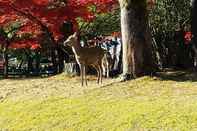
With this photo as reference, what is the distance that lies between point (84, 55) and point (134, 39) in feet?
8.70

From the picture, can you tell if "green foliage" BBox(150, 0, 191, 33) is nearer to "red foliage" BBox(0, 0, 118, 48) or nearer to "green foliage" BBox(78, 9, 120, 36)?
"green foliage" BBox(78, 9, 120, 36)

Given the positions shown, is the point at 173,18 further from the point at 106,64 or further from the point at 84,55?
the point at 84,55

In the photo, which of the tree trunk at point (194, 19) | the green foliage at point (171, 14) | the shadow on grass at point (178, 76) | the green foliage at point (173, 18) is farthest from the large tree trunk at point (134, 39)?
the green foliage at point (171, 14)

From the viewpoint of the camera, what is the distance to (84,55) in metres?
19.8

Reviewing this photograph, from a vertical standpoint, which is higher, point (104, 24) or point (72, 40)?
point (104, 24)

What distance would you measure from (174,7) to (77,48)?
11.2 meters

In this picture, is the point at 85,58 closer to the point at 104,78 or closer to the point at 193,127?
the point at 104,78

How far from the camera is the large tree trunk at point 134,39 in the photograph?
703 inches

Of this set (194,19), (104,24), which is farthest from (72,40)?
(104,24)

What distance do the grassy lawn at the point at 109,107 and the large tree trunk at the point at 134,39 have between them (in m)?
0.56

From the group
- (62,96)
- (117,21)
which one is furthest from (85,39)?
(62,96)

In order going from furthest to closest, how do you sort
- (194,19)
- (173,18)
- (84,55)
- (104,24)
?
1. (104,24)
2. (173,18)
3. (194,19)
4. (84,55)

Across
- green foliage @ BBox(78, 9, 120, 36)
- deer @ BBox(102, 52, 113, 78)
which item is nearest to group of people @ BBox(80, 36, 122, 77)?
green foliage @ BBox(78, 9, 120, 36)

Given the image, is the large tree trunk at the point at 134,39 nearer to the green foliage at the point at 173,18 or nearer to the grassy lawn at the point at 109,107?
the grassy lawn at the point at 109,107
